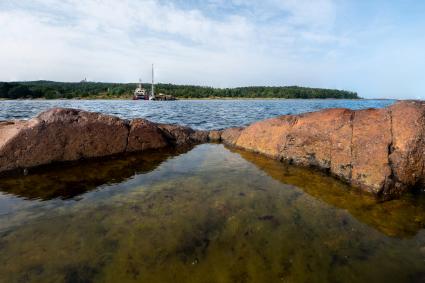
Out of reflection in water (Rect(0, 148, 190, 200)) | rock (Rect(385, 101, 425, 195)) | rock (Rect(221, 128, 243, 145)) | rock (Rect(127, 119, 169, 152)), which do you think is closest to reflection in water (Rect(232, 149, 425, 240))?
rock (Rect(385, 101, 425, 195))

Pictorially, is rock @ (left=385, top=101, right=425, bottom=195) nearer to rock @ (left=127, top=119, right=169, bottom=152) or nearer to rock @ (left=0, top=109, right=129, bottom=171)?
rock @ (left=127, top=119, right=169, bottom=152)

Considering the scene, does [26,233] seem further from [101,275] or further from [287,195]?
[287,195]

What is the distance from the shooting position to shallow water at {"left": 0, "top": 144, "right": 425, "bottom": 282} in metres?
3.19

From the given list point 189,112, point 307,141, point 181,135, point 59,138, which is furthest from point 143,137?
point 189,112

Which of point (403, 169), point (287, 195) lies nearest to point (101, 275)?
point (287, 195)

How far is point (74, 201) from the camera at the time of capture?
194 inches

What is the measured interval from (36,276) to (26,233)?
3.52ft

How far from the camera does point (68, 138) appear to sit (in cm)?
759

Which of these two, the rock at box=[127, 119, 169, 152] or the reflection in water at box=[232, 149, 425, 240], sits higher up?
the rock at box=[127, 119, 169, 152]

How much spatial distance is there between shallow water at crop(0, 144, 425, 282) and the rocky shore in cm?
51

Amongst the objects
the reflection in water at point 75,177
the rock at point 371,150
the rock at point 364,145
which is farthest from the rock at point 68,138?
the rock at point 371,150

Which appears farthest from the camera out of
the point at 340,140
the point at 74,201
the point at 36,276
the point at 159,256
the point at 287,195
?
the point at 340,140

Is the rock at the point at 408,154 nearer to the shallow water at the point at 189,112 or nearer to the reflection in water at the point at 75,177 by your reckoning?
the reflection in water at the point at 75,177

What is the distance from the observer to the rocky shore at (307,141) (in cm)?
571
